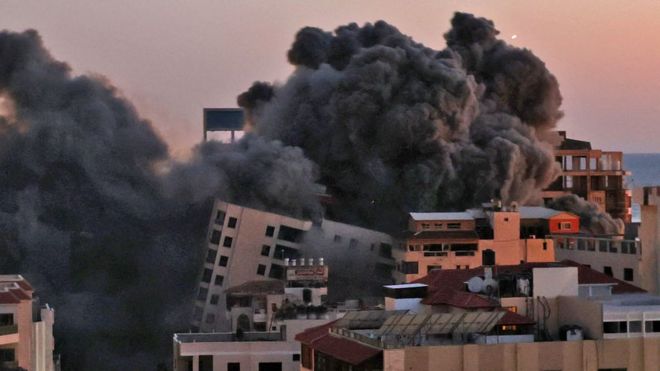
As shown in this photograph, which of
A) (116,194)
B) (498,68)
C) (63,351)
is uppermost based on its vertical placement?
(498,68)

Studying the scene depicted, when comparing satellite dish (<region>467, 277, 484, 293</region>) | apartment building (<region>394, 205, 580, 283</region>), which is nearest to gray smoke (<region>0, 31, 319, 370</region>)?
apartment building (<region>394, 205, 580, 283</region>)

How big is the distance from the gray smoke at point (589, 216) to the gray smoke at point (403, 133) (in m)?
1.22

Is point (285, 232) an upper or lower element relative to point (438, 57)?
lower

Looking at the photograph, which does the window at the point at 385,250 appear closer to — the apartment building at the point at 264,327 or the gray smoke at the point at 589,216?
the gray smoke at the point at 589,216

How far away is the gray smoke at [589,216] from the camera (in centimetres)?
8394

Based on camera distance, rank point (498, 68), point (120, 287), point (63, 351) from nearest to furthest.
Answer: point (63, 351), point (120, 287), point (498, 68)

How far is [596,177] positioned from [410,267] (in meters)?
28.3

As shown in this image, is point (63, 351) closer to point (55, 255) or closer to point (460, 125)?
point (55, 255)

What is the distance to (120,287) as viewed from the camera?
78.9 metres

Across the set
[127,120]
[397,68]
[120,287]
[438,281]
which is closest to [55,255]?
[120,287]

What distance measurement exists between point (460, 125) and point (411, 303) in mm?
35778

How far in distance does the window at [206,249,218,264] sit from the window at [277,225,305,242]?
2357 millimetres

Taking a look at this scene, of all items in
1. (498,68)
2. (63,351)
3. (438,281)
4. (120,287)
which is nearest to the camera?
(438,281)

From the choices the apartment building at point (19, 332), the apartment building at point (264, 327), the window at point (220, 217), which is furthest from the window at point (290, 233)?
the apartment building at point (19, 332)
